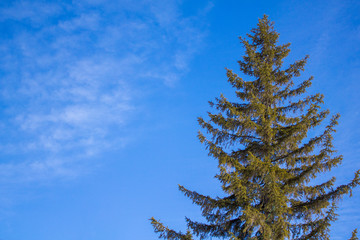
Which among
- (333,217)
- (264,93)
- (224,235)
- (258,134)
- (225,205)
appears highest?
(264,93)

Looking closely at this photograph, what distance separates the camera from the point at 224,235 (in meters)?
10.8

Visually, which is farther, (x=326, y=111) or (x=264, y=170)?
(x=326, y=111)

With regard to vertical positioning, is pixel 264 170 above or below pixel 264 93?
below

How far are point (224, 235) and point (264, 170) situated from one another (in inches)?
115

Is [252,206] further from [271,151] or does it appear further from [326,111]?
[326,111]

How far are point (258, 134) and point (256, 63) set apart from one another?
11.1ft

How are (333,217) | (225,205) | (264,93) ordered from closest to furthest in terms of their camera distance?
(333,217) < (225,205) < (264,93)

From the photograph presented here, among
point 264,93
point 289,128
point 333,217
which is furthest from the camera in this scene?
point 264,93

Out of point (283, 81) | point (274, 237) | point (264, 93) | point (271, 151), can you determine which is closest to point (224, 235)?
point (274, 237)

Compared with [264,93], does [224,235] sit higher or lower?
lower

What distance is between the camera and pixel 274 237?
9.38m

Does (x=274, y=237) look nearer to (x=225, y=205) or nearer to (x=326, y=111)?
(x=225, y=205)

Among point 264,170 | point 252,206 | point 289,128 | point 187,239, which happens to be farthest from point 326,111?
point 187,239

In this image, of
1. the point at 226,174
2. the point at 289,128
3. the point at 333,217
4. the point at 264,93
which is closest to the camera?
the point at 333,217
